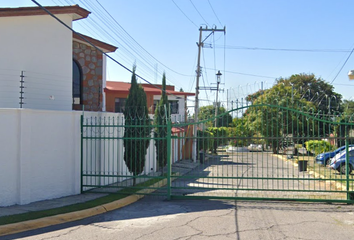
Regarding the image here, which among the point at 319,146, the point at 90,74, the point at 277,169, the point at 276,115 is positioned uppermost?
the point at 90,74

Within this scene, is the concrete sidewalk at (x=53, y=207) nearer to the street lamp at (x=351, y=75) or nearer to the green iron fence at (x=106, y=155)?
the green iron fence at (x=106, y=155)

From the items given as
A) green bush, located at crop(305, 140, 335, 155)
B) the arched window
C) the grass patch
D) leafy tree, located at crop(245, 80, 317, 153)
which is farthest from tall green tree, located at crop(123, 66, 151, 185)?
green bush, located at crop(305, 140, 335, 155)

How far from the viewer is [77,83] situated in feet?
49.9

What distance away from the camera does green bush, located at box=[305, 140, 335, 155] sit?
956cm

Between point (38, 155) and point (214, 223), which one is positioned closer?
point (214, 223)

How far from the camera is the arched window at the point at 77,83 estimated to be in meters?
15.1

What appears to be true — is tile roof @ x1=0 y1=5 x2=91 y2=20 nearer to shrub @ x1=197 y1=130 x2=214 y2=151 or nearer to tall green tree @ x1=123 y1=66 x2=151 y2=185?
tall green tree @ x1=123 y1=66 x2=151 y2=185

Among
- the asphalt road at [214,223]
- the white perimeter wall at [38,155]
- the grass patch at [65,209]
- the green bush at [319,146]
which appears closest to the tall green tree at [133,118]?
the grass patch at [65,209]

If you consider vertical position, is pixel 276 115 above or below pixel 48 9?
below

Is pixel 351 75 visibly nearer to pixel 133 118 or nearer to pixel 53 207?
pixel 133 118

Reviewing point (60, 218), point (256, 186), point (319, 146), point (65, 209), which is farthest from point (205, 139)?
point (60, 218)

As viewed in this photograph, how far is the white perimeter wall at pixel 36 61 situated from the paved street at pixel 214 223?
497 centimetres

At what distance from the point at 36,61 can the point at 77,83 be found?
11.1ft

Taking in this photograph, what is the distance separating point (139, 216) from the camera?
330 inches
